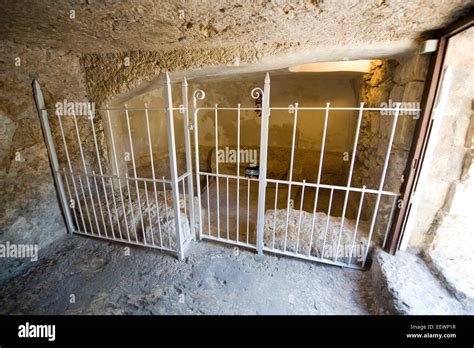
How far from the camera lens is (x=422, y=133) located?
1.65m

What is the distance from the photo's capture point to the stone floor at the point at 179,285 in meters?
1.74

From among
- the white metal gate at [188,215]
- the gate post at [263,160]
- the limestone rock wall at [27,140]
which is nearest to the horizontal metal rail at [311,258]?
the white metal gate at [188,215]

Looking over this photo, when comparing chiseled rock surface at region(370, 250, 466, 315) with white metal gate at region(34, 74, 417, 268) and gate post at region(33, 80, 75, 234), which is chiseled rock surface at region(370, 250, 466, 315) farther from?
gate post at region(33, 80, 75, 234)

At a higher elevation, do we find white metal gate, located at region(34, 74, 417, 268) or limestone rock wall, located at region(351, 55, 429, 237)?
limestone rock wall, located at region(351, 55, 429, 237)

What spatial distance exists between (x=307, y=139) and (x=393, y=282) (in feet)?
11.1

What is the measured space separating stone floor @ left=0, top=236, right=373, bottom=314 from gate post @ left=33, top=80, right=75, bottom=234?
38 cm

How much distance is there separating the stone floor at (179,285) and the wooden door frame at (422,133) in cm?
55

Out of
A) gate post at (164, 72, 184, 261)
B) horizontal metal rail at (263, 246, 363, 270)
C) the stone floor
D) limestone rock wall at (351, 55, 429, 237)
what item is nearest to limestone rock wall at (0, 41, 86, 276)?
the stone floor

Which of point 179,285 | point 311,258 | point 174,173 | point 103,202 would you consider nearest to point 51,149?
point 103,202

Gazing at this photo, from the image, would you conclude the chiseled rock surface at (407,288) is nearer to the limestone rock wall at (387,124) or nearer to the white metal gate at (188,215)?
the white metal gate at (188,215)

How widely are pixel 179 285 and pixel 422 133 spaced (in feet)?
7.81

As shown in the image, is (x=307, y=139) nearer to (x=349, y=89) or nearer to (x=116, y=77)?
(x=349, y=89)

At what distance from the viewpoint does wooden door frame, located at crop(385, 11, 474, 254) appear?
4.81ft
